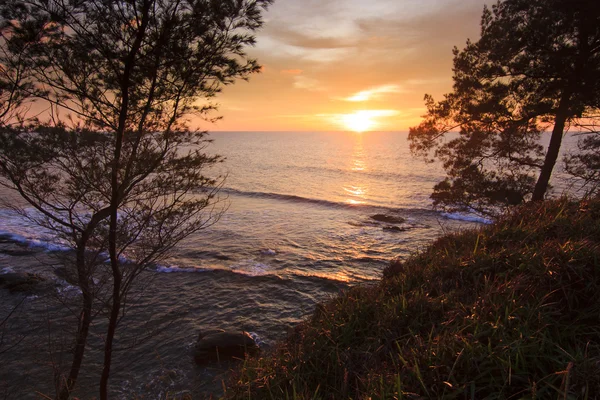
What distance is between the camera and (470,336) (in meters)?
3.04

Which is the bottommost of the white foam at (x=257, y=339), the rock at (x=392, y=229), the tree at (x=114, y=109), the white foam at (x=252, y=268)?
the white foam at (x=257, y=339)

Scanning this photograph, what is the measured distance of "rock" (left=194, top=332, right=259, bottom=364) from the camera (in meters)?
8.58

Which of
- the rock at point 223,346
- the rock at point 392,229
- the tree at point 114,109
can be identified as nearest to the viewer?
the tree at point 114,109

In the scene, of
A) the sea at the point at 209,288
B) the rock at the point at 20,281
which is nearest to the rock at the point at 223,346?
the sea at the point at 209,288

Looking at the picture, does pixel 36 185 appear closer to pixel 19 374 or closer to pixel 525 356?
pixel 19 374

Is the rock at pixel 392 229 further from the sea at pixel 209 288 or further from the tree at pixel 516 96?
the tree at pixel 516 96

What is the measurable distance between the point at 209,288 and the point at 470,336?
11958 mm

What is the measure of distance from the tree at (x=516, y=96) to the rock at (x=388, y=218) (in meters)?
10.8

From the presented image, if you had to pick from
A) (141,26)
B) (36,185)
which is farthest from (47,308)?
(141,26)

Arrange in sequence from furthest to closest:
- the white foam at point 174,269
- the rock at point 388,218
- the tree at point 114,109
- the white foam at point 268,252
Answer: the rock at point 388,218 < the white foam at point 268,252 < the white foam at point 174,269 < the tree at point 114,109

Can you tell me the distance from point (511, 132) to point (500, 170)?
1773 millimetres

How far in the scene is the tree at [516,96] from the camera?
31.2ft

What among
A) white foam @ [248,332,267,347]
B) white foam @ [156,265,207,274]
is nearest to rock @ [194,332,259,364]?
white foam @ [248,332,267,347]

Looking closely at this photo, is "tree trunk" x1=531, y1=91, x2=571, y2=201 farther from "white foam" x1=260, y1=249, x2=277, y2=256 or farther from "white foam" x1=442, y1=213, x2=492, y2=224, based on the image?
"white foam" x1=442, y1=213, x2=492, y2=224
